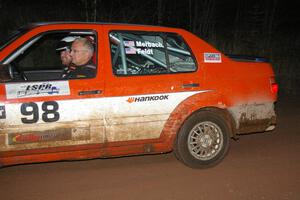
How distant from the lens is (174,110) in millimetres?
5523

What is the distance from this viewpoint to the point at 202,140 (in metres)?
5.80

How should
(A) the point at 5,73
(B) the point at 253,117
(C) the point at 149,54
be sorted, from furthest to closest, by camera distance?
(B) the point at 253,117 → (C) the point at 149,54 → (A) the point at 5,73

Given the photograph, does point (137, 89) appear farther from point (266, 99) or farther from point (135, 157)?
point (266, 99)

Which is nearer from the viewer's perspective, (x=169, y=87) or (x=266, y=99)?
(x=169, y=87)

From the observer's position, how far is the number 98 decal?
4812 mm

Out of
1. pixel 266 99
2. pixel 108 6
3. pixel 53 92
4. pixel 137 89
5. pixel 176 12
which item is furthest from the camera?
pixel 176 12

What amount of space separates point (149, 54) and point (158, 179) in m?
1.57

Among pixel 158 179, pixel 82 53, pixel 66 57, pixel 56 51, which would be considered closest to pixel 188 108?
pixel 158 179

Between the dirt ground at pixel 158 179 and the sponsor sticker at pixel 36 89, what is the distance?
43.6 inches

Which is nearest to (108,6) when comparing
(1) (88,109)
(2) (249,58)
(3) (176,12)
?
(3) (176,12)

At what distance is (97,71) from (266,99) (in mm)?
2457

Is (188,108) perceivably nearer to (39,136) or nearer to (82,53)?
(82,53)

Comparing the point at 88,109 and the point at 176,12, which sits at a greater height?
the point at 176,12

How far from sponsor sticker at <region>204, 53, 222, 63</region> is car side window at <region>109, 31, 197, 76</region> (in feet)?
0.62
